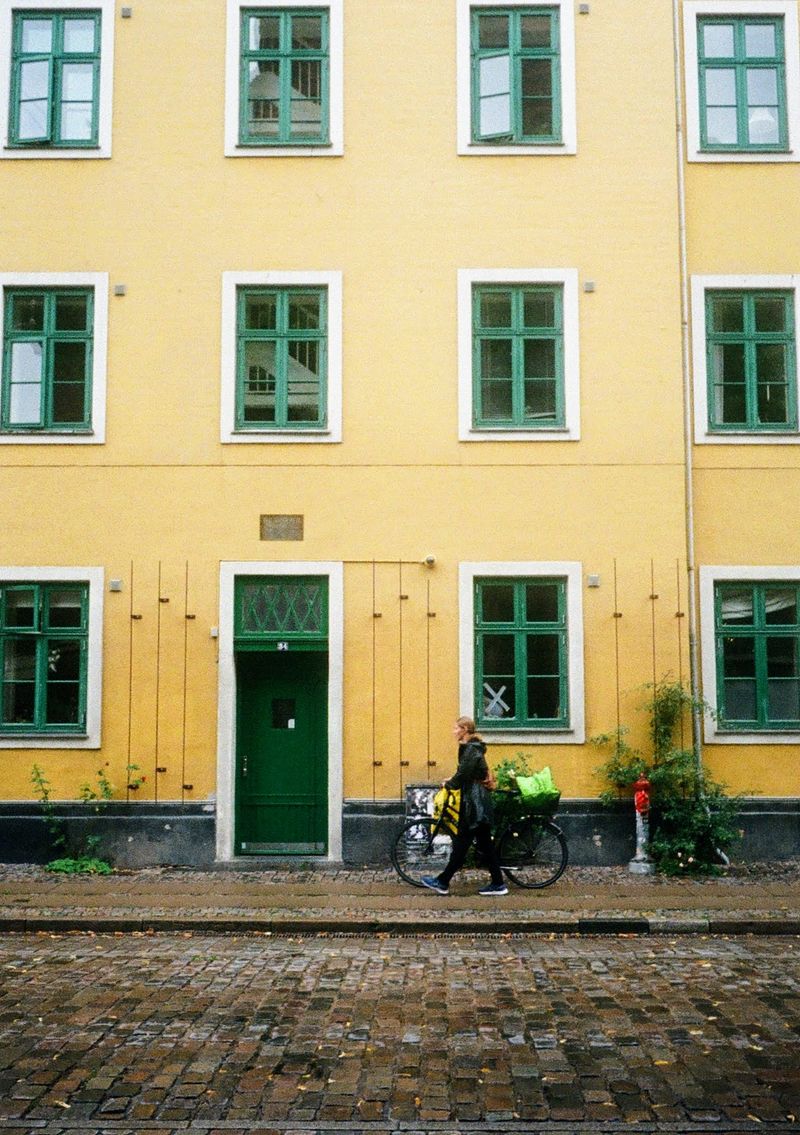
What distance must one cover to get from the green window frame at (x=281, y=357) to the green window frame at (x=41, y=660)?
3.18m

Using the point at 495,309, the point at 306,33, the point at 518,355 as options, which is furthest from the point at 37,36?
the point at 518,355

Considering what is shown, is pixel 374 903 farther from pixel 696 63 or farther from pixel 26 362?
pixel 696 63

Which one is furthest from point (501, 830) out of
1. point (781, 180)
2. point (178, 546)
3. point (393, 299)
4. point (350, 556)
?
point (781, 180)

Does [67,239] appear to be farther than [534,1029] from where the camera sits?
Yes

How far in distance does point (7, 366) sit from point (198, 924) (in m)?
7.65

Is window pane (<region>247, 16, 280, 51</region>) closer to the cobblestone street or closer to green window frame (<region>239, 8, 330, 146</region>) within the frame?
green window frame (<region>239, 8, 330, 146</region>)

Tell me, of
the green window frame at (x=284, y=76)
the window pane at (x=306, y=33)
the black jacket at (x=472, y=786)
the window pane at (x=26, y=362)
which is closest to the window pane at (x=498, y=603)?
the black jacket at (x=472, y=786)

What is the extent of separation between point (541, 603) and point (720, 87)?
716cm

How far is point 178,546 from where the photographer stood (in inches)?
579

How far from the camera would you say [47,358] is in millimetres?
14953

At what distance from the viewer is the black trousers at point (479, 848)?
12.4 meters

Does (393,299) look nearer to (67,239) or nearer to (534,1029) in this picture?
(67,239)

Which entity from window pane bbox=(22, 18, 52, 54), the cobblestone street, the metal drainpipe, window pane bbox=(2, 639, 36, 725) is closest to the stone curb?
the cobblestone street

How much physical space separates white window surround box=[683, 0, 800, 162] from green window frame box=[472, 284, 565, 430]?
8.96ft
